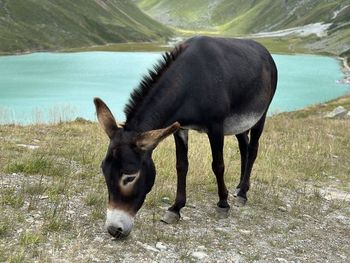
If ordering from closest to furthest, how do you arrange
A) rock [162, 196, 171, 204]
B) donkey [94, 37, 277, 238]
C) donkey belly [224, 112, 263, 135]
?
donkey [94, 37, 277, 238], donkey belly [224, 112, 263, 135], rock [162, 196, 171, 204]

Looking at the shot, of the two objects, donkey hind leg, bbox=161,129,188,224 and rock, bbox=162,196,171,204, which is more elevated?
donkey hind leg, bbox=161,129,188,224

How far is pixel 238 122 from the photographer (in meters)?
9.36

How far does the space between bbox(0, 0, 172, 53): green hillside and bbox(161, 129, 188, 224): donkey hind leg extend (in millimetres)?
127037

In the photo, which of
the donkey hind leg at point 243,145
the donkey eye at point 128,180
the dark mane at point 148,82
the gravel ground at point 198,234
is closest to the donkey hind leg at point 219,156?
the gravel ground at point 198,234

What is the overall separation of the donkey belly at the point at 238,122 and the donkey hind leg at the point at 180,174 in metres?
0.84

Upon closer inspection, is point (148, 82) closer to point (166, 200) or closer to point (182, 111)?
point (182, 111)

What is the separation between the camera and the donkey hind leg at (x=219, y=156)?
27.3 feet

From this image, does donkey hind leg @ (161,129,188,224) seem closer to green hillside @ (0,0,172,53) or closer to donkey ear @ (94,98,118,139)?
donkey ear @ (94,98,118,139)

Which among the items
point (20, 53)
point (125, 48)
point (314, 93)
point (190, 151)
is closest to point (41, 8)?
point (125, 48)

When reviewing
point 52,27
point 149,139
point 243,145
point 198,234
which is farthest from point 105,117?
point 52,27

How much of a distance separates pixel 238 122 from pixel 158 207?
234 centimetres

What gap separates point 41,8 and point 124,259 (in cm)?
17686

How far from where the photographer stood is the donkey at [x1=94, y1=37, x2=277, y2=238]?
6742 mm

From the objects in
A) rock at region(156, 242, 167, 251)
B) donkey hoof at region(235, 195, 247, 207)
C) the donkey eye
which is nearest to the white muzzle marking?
the donkey eye
